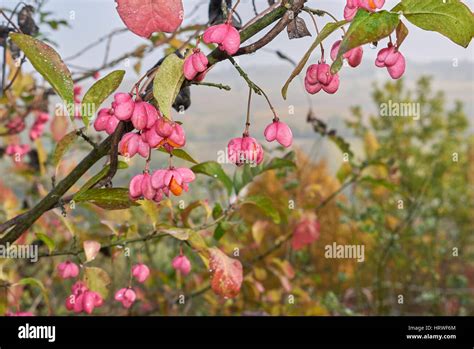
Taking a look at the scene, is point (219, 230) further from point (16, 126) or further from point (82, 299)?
point (16, 126)

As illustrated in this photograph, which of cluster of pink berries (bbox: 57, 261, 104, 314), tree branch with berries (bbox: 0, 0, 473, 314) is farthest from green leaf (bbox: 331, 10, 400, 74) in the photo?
cluster of pink berries (bbox: 57, 261, 104, 314)

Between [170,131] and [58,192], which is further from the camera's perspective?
[58,192]

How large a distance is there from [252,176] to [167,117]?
652 millimetres

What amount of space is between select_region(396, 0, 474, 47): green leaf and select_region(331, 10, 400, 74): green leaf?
28mm

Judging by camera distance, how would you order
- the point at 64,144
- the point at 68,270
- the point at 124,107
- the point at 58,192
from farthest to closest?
the point at 68,270, the point at 64,144, the point at 58,192, the point at 124,107

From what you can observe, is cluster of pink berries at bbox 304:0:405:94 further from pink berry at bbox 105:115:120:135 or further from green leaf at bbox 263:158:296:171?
green leaf at bbox 263:158:296:171

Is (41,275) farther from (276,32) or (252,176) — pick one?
(276,32)

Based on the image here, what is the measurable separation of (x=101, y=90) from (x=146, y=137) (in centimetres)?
9

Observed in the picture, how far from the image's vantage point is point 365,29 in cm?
48

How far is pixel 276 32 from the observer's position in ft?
1.77

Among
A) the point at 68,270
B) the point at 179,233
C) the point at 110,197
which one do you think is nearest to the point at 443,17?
Result: the point at 110,197

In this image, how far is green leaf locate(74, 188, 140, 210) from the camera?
0.72m
